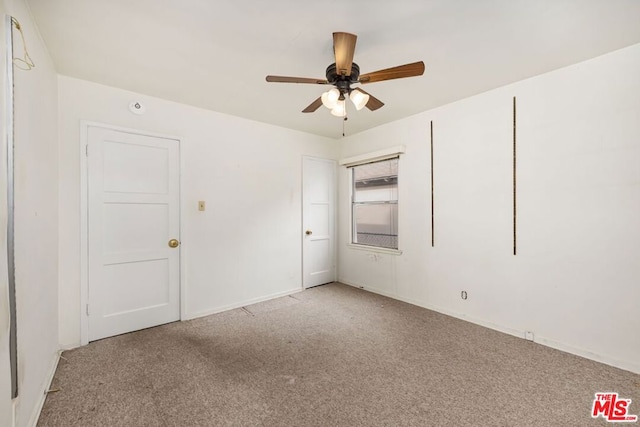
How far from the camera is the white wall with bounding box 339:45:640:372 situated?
7.45 ft

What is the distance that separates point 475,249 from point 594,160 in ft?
4.30

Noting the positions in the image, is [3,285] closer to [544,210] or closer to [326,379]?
[326,379]

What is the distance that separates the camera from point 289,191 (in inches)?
169

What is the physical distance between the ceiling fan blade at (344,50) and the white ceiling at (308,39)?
0.24 metres

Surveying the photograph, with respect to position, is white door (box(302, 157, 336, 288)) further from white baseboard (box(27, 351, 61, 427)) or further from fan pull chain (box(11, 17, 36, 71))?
fan pull chain (box(11, 17, 36, 71))

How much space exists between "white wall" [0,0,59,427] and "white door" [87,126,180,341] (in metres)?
0.33

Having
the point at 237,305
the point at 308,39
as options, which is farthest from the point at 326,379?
the point at 308,39

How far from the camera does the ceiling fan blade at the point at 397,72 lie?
6.10ft

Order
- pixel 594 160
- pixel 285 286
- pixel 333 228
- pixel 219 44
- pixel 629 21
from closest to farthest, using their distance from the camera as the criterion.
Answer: pixel 629 21 < pixel 219 44 < pixel 594 160 < pixel 285 286 < pixel 333 228

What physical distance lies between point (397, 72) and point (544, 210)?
6.61 feet

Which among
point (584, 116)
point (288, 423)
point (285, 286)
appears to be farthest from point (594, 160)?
point (285, 286)

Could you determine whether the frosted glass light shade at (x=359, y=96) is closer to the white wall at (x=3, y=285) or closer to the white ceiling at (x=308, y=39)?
the white ceiling at (x=308, y=39)

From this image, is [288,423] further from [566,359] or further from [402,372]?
[566,359]

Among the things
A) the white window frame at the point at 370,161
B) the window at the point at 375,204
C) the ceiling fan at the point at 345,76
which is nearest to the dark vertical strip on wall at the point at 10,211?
the ceiling fan at the point at 345,76
